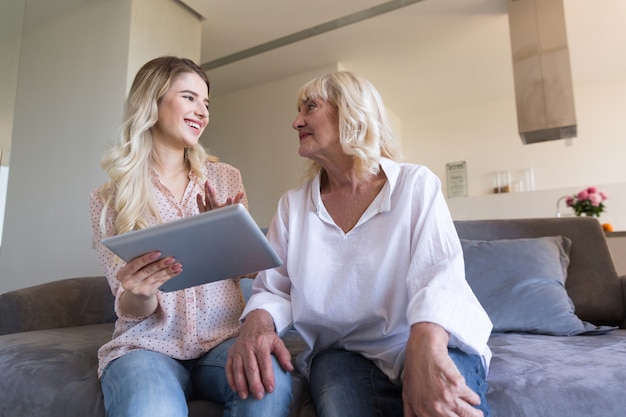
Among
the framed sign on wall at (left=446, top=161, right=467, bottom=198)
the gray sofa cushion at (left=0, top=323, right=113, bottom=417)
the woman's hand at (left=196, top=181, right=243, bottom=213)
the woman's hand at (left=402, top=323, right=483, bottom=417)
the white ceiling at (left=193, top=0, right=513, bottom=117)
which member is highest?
the white ceiling at (left=193, top=0, right=513, bottom=117)

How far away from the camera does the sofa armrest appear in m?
1.49

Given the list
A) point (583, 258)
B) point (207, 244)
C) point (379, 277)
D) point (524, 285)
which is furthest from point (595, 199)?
point (207, 244)

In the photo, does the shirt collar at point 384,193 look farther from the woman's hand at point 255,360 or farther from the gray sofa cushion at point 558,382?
the gray sofa cushion at point 558,382

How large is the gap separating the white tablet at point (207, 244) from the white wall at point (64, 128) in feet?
7.60

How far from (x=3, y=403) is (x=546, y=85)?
337 cm

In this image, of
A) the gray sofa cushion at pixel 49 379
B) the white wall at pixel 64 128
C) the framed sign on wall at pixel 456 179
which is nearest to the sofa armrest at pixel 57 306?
the gray sofa cushion at pixel 49 379

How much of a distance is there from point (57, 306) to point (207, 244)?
3.60 ft

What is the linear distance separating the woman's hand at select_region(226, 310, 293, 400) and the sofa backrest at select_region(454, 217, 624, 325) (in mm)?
1121

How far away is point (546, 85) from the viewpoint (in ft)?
10.2

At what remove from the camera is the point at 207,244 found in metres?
0.83

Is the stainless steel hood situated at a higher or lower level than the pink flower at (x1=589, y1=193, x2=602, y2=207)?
higher

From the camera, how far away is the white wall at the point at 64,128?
118 inches

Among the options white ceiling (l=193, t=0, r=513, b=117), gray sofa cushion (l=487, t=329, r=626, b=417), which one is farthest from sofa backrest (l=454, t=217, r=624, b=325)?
white ceiling (l=193, t=0, r=513, b=117)

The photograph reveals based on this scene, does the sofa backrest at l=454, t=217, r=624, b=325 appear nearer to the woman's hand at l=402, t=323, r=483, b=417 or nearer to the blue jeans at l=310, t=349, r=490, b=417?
the blue jeans at l=310, t=349, r=490, b=417
